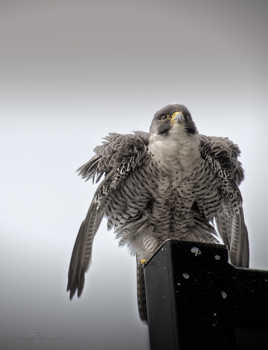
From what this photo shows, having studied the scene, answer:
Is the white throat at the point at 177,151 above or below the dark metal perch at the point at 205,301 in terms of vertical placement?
above

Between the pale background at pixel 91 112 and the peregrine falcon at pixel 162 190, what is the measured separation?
0.16 meters

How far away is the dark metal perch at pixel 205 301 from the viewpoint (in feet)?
2.54

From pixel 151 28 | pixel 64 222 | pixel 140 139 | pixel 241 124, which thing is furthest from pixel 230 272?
pixel 151 28

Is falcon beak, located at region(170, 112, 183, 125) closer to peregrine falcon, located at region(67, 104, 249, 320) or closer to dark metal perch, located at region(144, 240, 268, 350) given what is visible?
peregrine falcon, located at region(67, 104, 249, 320)

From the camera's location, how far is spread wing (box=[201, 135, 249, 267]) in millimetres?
1623

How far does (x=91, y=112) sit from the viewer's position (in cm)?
189

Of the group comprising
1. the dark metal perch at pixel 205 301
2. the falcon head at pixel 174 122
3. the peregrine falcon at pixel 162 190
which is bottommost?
the dark metal perch at pixel 205 301

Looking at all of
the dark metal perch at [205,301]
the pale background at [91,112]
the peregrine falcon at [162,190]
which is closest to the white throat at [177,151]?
the peregrine falcon at [162,190]

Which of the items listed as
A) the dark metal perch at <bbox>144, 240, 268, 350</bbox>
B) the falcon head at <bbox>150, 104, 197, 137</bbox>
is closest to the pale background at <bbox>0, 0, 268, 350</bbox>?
the falcon head at <bbox>150, 104, 197, 137</bbox>

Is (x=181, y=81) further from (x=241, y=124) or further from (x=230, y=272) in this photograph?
(x=230, y=272)

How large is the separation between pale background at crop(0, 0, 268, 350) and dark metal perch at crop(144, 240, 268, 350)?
0.83 metres

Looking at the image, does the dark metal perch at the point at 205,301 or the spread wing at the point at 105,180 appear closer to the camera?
the dark metal perch at the point at 205,301

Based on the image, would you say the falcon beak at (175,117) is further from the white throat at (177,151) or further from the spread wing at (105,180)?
the spread wing at (105,180)

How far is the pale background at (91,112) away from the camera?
1619 millimetres
